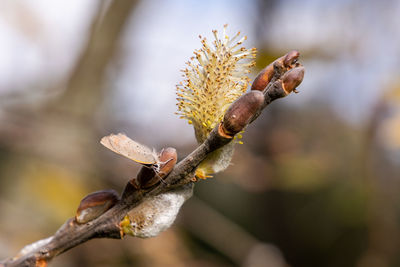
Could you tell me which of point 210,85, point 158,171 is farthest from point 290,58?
point 158,171

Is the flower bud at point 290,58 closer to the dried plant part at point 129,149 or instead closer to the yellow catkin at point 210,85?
the yellow catkin at point 210,85

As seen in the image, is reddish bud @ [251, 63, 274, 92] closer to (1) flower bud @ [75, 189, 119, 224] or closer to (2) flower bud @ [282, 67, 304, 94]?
(2) flower bud @ [282, 67, 304, 94]

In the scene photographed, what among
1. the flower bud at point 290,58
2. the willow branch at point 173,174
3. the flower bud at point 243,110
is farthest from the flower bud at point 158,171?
the flower bud at point 290,58

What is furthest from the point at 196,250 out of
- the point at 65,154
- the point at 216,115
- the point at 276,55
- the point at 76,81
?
the point at 216,115

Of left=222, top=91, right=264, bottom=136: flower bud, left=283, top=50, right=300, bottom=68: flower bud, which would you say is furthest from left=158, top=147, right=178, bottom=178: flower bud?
left=283, top=50, right=300, bottom=68: flower bud

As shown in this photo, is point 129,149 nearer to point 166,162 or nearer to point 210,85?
point 166,162
